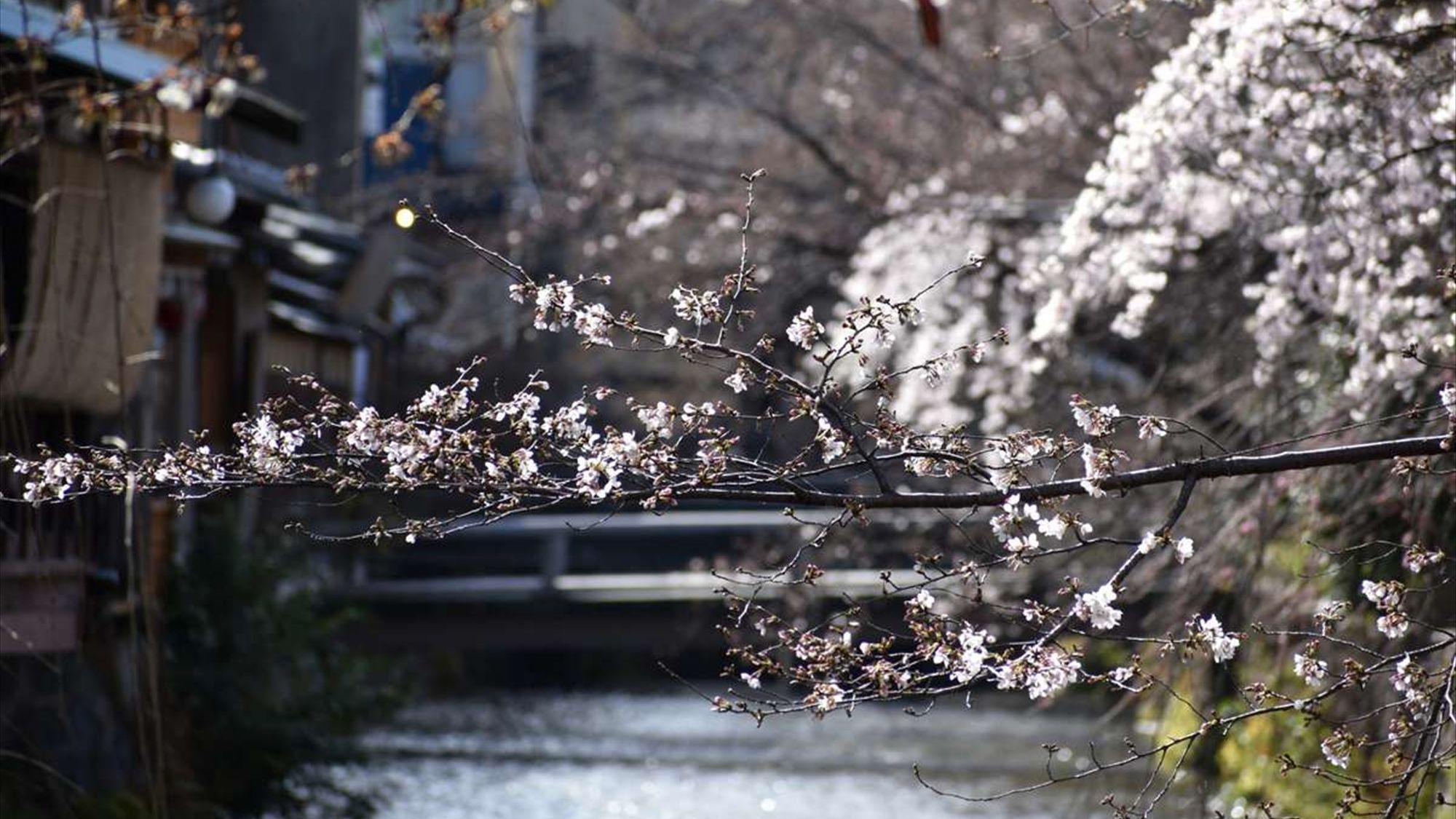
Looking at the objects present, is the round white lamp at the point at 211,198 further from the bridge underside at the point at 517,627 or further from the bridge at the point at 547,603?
the bridge underside at the point at 517,627

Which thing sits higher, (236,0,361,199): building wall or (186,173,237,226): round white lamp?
(236,0,361,199): building wall

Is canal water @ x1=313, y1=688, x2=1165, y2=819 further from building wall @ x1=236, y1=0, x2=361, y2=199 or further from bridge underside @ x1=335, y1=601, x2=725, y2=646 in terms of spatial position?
building wall @ x1=236, y1=0, x2=361, y2=199

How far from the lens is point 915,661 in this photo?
4.17m

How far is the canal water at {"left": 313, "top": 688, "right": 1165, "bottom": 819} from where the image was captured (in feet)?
48.7

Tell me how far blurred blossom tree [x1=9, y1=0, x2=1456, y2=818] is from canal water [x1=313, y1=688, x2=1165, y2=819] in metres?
1.22

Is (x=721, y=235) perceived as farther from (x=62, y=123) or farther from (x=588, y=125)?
(x=588, y=125)

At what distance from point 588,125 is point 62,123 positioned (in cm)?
1492

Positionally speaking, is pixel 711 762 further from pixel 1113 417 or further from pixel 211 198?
pixel 1113 417

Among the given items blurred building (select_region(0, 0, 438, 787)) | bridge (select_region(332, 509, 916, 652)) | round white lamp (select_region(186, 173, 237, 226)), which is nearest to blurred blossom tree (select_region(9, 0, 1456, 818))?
blurred building (select_region(0, 0, 438, 787))

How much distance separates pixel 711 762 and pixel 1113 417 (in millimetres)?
13631

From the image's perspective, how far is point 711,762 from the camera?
1750 centimetres

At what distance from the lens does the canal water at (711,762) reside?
48.7 feet

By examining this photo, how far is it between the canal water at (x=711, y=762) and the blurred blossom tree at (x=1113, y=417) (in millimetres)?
1221

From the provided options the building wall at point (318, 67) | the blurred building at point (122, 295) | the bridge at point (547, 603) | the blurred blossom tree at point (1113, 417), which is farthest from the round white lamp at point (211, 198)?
the building wall at point (318, 67)
